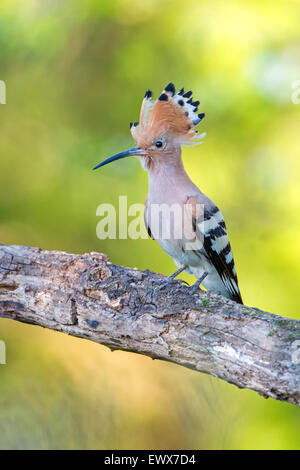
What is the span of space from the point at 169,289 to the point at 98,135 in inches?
45.9

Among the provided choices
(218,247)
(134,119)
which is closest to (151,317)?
(218,247)

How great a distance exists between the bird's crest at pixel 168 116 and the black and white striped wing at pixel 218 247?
0.27m

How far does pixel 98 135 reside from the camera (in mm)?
2525

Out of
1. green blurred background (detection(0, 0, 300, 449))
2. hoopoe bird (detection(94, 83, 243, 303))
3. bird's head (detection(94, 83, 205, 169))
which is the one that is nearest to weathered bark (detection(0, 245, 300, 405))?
hoopoe bird (detection(94, 83, 243, 303))

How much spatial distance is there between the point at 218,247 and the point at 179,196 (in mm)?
222

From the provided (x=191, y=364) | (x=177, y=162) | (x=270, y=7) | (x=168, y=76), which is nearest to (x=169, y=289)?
(x=191, y=364)

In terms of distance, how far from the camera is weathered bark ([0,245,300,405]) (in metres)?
1.33

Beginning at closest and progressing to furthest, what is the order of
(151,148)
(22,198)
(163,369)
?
(151,148) < (163,369) < (22,198)

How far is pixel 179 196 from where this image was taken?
5.99 ft

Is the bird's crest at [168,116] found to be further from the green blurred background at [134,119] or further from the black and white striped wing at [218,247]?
the green blurred background at [134,119]

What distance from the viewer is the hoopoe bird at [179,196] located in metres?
1.80

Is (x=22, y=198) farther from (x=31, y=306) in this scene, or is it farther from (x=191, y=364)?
(x=191, y=364)

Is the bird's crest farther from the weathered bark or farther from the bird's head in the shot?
the weathered bark

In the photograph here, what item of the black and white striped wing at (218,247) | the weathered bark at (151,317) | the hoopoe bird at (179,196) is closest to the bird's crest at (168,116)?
the hoopoe bird at (179,196)
